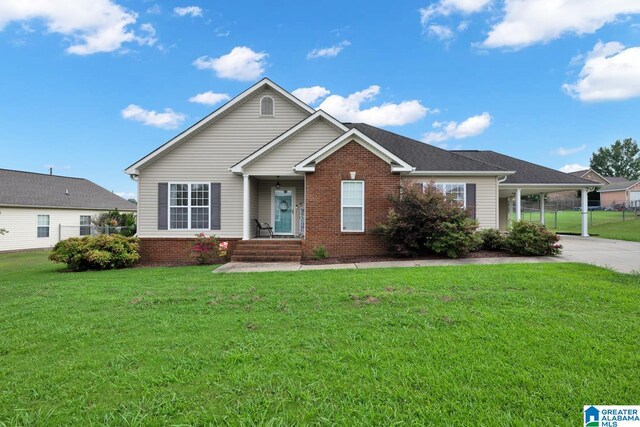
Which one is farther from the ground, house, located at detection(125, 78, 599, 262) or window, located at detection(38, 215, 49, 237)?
house, located at detection(125, 78, 599, 262)

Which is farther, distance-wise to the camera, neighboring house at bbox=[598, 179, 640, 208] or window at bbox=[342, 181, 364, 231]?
neighboring house at bbox=[598, 179, 640, 208]

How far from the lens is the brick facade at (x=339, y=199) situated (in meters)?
12.1

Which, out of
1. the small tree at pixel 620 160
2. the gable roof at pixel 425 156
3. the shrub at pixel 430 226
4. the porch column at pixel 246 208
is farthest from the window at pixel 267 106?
the small tree at pixel 620 160

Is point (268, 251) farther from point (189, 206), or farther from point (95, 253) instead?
point (95, 253)

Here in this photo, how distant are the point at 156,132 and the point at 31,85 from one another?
7341 mm

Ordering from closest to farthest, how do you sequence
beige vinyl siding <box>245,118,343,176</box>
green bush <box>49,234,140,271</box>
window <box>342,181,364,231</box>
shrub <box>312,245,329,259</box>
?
green bush <box>49,234,140,271</box>
shrub <box>312,245,329,259</box>
window <box>342,181,364,231</box>
beige vinyl siding <box>245,118,343,176</box>

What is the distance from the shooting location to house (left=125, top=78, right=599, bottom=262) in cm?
1207

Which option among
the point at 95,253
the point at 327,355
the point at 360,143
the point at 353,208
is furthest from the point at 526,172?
the point at 95,253

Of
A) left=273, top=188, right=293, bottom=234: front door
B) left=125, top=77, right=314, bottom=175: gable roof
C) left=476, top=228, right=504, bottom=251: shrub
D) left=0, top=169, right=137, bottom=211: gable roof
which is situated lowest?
left=476, top=228, right=504, bottom=251: shrub

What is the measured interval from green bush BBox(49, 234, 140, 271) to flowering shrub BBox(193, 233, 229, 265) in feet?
7.93

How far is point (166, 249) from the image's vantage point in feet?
43.8

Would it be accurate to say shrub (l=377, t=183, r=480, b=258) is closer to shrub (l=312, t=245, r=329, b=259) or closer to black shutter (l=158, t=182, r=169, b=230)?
shrub (l=312, t=245, r=329, b=259)

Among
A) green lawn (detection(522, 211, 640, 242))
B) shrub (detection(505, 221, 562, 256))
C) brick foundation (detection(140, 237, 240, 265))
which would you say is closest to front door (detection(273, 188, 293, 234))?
brick foundation (detection(140, 237, 240, 265))

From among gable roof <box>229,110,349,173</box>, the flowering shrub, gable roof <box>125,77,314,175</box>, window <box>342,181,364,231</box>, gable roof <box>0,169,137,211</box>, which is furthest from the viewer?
gable roof <box>0,169,137,211</box>
